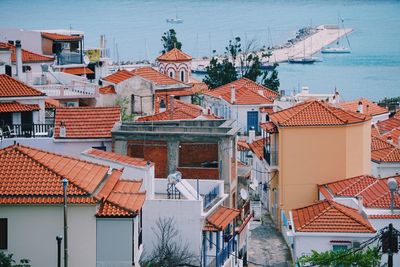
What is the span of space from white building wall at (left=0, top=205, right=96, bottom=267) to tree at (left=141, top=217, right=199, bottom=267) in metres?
2.98

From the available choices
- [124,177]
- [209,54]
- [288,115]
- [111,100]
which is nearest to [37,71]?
[111,100]

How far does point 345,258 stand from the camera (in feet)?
77.9

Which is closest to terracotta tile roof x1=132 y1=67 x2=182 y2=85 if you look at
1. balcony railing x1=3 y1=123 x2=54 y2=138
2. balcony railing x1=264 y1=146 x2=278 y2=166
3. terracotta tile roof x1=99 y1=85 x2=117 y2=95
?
terracotta tile roof x1=99 y1=85 x2=117 y2=95

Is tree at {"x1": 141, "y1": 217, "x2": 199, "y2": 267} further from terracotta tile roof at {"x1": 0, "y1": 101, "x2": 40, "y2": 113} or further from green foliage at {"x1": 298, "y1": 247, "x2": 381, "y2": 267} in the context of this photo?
terracotta tile roof at {"x1": 0, "y1": 101, "x2": 40, "y2": 113}

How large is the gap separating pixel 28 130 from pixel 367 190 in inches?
299

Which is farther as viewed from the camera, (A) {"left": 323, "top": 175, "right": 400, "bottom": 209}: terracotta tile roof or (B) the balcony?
(B) the balcony

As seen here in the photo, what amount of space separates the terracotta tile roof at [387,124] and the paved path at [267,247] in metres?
12.6

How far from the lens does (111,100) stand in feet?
129

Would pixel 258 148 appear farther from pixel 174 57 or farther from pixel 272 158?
pixel 174 57

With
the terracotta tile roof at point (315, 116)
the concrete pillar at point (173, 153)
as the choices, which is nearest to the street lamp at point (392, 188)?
the concrete pillar at point (173, 153)

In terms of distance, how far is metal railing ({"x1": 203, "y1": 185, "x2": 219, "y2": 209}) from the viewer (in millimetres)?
23572

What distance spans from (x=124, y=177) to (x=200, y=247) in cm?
193

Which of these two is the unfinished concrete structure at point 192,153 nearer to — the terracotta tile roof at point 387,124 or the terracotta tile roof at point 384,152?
the terracotta tile roof at point 384,152

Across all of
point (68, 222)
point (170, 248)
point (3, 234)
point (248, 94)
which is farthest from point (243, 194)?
point (248, 94)
